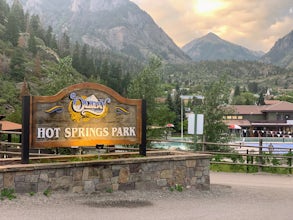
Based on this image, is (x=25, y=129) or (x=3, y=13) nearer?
(x=25, y=129)

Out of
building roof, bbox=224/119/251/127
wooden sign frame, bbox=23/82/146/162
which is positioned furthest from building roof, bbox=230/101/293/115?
wooden sign frame, bbox=23/82/146/162

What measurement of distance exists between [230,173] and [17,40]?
4140 inches

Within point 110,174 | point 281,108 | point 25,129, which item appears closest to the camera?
point 25,129

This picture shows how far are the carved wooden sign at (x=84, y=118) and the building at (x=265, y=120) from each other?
74.6 m

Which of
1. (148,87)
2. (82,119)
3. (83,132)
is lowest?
(83,132)

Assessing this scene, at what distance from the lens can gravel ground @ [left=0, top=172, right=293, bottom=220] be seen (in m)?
7.95

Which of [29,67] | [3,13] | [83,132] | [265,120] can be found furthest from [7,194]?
[3,13]

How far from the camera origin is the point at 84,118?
10133mm

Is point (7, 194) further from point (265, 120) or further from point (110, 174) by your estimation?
point (265, 120)

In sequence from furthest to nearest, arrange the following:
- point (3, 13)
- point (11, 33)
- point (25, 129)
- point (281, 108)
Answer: point (3, 13) → point (11, 33) → point (281, 108) → point (25, 129)

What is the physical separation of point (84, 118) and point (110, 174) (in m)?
1.51

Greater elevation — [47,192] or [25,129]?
[25,129]

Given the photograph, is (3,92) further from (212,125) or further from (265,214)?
(265,214)

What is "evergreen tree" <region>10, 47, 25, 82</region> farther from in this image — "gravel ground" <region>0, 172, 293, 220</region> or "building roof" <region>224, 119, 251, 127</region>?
"gravel ground" <region>0, 172, 293, 220</region>
